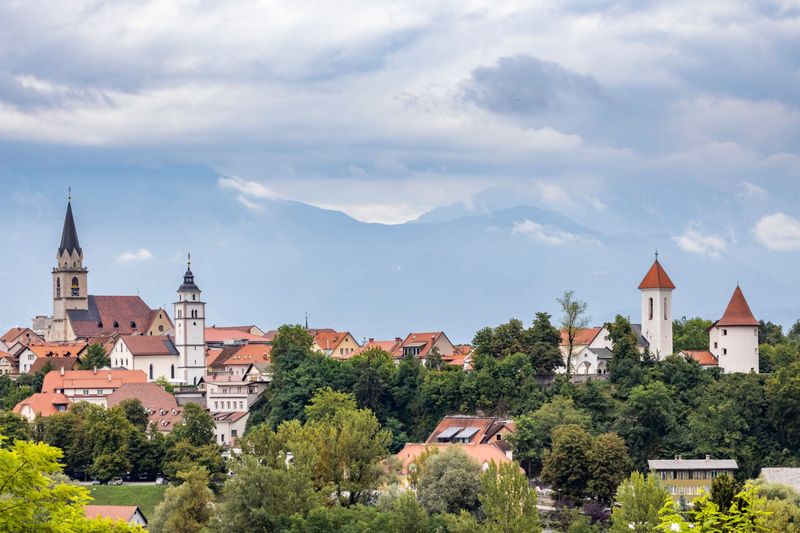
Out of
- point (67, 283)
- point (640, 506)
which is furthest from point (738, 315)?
point (67, 283)

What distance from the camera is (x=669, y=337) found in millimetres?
85625

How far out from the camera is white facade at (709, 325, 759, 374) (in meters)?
84.1

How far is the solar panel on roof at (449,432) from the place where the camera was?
268 feet

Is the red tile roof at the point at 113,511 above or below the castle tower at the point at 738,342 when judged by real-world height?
below

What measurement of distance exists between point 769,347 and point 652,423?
1595cm

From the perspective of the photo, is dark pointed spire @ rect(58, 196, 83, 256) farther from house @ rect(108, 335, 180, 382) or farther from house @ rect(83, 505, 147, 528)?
house @ rect(83, 505, 147, 528)

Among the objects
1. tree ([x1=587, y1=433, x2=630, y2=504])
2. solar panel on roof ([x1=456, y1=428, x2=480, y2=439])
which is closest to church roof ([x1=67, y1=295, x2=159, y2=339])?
solar panel on roof ([x1=456, y1=428, x2=480, y2=439])

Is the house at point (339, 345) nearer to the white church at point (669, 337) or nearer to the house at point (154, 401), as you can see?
the house at point (154, 401)

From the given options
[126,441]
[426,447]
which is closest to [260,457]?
[426,447]

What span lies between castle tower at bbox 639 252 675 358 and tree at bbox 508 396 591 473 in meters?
Result: 9.92

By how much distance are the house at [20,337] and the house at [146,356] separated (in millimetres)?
20489

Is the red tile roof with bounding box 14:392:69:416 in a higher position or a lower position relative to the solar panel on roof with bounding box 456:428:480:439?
higher

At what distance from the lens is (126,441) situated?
8481 cm

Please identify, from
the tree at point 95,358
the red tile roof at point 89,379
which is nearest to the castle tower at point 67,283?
the tree at point 95,358
